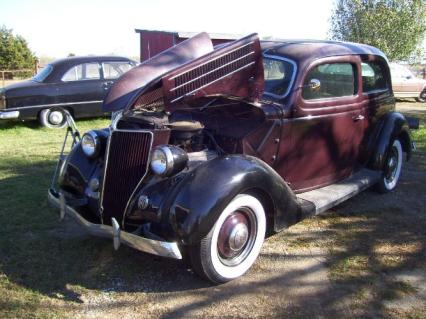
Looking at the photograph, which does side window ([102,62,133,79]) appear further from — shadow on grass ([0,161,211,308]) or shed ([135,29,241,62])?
shadow on grass ([0,161,211,308])

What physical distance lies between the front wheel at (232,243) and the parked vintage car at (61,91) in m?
7.69

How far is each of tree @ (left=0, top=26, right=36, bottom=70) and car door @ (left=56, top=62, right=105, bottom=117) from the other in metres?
21.5

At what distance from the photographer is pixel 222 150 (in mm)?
3889

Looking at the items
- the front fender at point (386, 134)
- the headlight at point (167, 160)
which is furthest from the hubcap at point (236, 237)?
the front fender at point (386, 134)

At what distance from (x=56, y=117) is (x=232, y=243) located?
8.27 metres

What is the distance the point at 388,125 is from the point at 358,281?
239cm

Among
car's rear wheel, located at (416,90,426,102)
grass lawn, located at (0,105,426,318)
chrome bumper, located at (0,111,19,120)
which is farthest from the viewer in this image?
car's rear wheel, located at (416,90,426,102)

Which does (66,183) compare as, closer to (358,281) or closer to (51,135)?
(358,281)

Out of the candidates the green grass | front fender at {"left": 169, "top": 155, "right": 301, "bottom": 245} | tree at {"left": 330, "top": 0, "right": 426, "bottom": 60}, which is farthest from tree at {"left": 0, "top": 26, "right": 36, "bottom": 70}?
front fender at {"left": 169, "top": 155, "right": 301, "bottom": 245}

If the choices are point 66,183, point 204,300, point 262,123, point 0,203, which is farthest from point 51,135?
point 204,300

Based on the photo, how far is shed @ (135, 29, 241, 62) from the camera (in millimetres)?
16031

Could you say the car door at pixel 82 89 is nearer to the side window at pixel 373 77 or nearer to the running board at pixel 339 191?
the side window at pixel 373 77

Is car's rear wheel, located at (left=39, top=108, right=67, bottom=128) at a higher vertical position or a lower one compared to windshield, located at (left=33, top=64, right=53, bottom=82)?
lower

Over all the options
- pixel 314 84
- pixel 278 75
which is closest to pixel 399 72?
pixel 278 75
